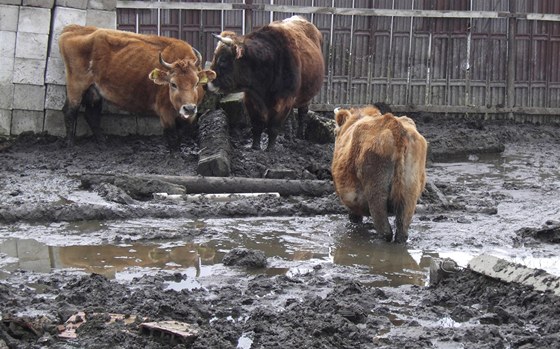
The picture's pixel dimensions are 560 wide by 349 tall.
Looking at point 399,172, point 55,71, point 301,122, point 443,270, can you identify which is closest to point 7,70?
point 55,71

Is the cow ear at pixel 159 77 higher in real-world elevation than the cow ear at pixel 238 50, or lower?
lower

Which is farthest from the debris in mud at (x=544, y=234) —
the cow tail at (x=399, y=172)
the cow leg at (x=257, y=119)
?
the cow leg at (x=257, y=119)

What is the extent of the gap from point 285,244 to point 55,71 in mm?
6976

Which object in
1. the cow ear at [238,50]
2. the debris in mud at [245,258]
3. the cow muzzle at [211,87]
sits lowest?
the debris in mud at [245,258]

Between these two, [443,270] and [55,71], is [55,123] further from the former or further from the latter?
[443,270]

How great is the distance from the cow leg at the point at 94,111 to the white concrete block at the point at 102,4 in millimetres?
1412

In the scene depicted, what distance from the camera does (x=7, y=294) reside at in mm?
6059

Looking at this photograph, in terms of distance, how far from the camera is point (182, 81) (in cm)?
1267

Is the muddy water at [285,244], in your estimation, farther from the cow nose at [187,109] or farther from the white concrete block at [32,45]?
the white concrete block at [32,45]


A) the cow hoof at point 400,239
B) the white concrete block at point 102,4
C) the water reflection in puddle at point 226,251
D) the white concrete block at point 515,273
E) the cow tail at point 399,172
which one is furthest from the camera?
the white concrete block at point 102,4

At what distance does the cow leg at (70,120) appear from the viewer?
13.6m

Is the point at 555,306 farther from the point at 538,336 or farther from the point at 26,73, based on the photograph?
the point at 26,73

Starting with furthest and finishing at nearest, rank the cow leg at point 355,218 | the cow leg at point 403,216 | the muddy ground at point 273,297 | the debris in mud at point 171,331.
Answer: the cow leg at point 355,218 < the cow leg at point 403,216 < the muddy ground at point 273,297 < the debris in mud at point 171,331

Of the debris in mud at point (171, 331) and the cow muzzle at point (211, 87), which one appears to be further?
the cow muzzle at point (211, 87)
